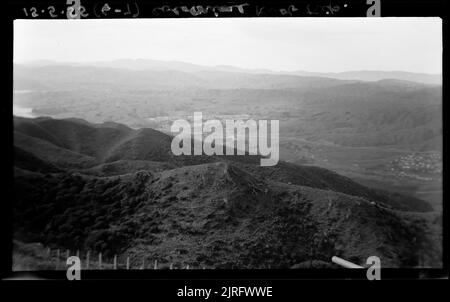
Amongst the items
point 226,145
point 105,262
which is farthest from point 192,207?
point 105,262

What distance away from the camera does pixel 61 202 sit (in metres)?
4.53

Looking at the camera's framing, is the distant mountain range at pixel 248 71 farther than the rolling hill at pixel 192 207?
Yes

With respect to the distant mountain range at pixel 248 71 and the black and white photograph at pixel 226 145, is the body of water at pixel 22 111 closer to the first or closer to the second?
the black and white photograph at pixel 226 145

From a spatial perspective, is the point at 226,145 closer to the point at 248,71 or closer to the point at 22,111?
the point at 248,71

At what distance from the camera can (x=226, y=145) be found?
Result: 15.5 feet

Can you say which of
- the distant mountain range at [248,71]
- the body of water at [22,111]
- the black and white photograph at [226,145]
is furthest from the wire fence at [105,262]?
the distant mountain range at [248,71]

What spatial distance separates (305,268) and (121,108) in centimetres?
240

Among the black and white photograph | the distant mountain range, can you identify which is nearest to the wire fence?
the black and white photograph

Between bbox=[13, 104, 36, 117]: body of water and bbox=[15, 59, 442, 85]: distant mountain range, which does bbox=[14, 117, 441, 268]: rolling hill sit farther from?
bbox=[15, 59, 442, 85]: distant mountain range

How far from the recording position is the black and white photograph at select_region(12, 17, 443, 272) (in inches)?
177

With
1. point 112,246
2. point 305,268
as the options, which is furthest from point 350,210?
point 112,246

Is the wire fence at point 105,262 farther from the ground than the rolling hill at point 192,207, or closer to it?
closer to it

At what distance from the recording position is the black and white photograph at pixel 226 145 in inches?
177

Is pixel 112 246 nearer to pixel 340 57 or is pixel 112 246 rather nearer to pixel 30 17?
pixel 30 17
